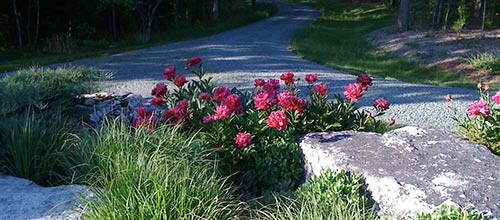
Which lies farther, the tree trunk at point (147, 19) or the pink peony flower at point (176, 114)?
the tree trunk at point (147, 19)

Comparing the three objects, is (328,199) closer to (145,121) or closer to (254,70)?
(145,121)

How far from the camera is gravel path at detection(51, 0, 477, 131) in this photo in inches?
262

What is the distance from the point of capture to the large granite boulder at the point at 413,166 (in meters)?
2.65

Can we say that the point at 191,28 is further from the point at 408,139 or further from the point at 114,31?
the point at 408,139

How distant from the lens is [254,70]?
976cm

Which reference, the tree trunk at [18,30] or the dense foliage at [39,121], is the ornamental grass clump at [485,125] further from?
the tree trunk at [18,30]

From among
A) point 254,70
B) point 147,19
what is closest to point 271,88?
point 254,70

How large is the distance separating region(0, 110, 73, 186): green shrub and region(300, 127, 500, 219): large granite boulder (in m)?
1.90

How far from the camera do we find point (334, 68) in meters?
10.7

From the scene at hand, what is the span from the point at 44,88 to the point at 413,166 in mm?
3551

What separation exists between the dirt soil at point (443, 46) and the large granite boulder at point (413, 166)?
7.41 metres

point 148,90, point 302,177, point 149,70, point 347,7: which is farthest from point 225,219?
point 347,7

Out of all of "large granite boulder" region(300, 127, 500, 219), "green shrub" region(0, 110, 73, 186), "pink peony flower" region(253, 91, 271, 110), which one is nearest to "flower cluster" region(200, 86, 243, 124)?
"pink peony flower" region(253, 91, 271, 110)

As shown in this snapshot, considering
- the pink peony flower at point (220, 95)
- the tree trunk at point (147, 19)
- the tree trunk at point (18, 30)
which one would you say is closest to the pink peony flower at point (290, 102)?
the pink peony flower at point (220, 95)
